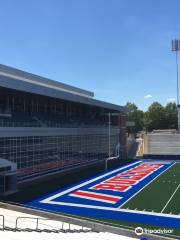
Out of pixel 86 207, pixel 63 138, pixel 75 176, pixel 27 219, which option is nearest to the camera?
pixel 27 219

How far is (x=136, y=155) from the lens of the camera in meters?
66.7

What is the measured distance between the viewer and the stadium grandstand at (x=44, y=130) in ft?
110

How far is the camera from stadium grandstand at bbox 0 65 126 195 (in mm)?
33562

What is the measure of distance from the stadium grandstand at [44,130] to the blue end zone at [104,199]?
496 centimetres

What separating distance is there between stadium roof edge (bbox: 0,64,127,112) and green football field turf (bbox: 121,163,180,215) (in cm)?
1362

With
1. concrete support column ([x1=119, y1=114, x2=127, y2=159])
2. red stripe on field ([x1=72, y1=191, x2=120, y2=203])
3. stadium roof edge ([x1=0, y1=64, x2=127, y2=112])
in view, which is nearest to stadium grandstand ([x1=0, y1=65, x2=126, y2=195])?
stadium roof edge ([x1=0, y1=64, x2=127, y2=112])

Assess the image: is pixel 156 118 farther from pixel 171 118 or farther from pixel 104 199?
pixel 104 199

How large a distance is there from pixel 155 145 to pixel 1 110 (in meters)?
38.6

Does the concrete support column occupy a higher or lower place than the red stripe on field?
higher

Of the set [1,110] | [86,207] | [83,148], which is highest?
[1,110]

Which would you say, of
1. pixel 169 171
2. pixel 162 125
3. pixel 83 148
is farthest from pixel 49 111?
pixel 162 125

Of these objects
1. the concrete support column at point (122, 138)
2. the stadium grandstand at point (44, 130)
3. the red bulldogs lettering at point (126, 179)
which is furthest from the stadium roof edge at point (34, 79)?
the red bulldogs lettering at point (126, 179)

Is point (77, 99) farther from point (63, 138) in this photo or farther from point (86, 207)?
point (86, 207)

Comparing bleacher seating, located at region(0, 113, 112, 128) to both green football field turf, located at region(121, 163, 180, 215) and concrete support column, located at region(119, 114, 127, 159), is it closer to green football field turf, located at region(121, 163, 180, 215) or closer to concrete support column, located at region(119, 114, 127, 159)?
concrete support column, located at region(119, 114, 127, 159)
